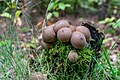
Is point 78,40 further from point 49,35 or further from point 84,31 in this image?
point 49,35

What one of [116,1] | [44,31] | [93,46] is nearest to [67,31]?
[44,31]

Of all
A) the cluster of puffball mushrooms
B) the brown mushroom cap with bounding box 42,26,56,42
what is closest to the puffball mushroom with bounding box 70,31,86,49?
the cluster of puffball mushrooms

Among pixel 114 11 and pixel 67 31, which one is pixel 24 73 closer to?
Result: pixel 67 31

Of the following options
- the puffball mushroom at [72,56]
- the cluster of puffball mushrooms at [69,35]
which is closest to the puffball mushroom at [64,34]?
the cluster of puffball mushrooms at [69,35]

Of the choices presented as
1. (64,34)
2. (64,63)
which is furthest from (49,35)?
(64,63)

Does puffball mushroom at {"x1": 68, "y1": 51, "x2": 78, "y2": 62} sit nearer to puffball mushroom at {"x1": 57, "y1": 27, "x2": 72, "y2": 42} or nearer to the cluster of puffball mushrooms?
the cluster of puffball mushrooms

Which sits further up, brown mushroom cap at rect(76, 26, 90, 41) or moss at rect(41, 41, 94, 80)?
brown mushroom cap at rect(76, 26, 90, 41)
